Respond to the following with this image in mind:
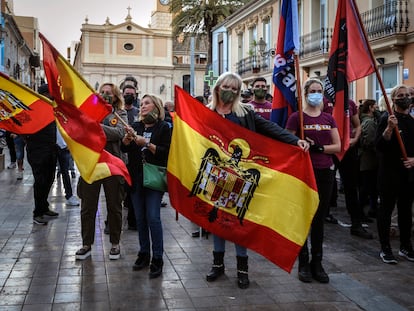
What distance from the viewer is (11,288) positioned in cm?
495

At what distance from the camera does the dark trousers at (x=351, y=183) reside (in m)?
7.42

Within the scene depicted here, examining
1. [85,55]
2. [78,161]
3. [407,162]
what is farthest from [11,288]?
[85,55]

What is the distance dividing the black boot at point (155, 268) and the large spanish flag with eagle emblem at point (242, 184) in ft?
2.14

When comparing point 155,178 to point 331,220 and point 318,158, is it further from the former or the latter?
point 331,220

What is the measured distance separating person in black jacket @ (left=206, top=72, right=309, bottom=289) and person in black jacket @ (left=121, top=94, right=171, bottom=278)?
565 mm

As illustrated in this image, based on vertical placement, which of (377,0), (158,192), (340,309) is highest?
(377,0)

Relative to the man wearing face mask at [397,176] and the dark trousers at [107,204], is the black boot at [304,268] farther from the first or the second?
the dark trousers at [107,204]

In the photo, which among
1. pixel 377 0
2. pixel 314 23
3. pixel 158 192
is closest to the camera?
pixel 158 192

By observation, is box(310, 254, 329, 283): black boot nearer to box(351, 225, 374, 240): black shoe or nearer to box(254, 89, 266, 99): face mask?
box(351, 225, 374, 240): black shoe

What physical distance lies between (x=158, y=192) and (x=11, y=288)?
1.64 metres

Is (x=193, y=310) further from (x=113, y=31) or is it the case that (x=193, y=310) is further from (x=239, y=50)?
(x=113, y=31)

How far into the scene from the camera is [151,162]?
5.45 meters

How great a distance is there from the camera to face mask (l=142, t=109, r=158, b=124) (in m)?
5.46

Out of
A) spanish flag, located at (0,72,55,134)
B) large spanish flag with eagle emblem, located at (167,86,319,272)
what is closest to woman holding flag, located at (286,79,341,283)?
large spanish flag with eagle emblem, located at (167,86,319,272)
